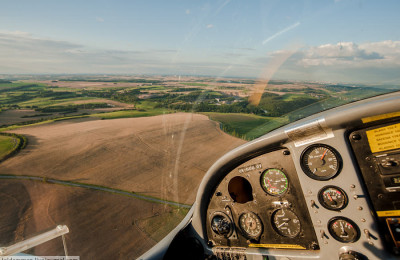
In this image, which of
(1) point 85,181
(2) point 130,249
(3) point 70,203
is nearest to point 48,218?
(3) point 70,203

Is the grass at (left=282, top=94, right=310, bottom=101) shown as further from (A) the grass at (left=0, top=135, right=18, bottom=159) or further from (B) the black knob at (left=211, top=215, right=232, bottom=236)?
(A) the grass at (left=0, top=135, right=18, bottom=159)

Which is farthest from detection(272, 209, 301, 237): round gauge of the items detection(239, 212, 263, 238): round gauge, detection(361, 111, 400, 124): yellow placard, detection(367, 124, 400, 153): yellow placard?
detection(361, 111, 400, 124): yellow placard

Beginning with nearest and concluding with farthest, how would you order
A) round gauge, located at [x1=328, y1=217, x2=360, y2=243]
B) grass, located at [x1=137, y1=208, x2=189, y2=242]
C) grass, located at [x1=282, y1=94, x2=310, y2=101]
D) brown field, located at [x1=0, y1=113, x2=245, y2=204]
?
round gauge, located at [x1=328, y1=217, x2=360, y2=243] → grass, located at [x1=282, y1=94, x2=310, y2=101] → grass, located at [x1=137, y1=208, x2=189, y2=242] → brown field, located at [x1=0, y1=113, x2=245, y2=204]

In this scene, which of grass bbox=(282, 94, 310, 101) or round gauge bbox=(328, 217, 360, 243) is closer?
round gauge bbox=(328, 217, 360, 243)

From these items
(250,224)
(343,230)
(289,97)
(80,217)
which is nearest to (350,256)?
(343,230)

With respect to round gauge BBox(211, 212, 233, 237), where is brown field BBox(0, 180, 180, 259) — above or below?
below

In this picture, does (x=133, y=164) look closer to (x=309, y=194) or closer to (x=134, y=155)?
(x=134, y=155)
